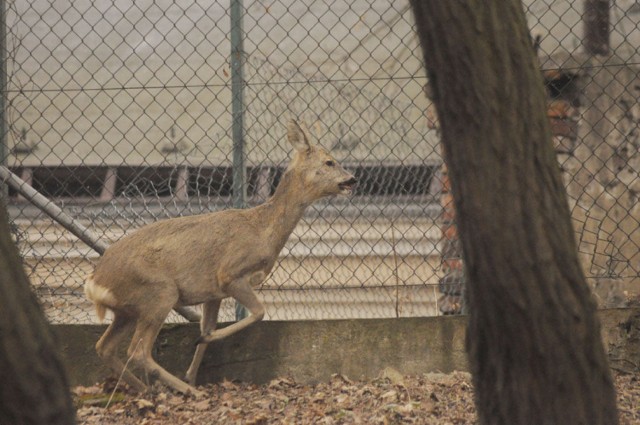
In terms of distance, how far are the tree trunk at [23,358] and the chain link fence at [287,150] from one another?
3.92 meters

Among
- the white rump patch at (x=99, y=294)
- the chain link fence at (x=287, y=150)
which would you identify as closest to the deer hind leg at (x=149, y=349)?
the white rump patch at (x=99, y=294)

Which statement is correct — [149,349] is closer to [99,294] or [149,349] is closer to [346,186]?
[99,294]

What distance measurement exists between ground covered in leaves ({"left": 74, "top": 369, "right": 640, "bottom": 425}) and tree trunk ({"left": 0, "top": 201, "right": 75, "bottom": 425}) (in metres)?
2.96

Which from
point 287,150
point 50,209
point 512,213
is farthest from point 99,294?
point 512,213

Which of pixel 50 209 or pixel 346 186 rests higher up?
pixel 346 186

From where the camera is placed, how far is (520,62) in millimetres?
3066

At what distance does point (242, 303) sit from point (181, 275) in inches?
16.5

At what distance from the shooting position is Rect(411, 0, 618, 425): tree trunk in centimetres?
303

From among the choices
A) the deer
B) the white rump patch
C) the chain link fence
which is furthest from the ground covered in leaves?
the chain link fence

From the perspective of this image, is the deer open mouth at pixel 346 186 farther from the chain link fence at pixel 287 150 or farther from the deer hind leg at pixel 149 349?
the deer hind leg at pixel 149 349

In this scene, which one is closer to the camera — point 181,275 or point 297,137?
point 181,275

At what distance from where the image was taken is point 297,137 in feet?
23.6

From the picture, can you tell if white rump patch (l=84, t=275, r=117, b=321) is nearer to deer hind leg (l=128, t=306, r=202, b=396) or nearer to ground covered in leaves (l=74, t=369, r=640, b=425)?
deer hind leg (l=128, t=306, r=202, b=396)

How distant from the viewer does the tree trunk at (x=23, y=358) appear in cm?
233
